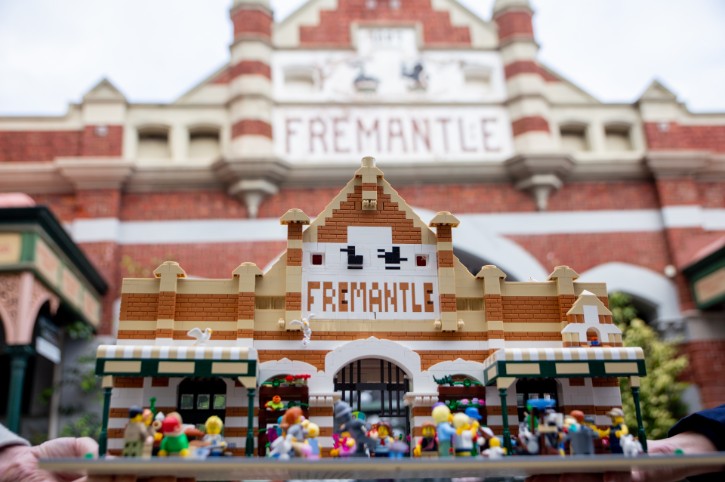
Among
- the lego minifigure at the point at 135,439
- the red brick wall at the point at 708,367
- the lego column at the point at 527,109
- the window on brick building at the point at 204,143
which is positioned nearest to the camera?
the lego minifigure at the point at 135,439

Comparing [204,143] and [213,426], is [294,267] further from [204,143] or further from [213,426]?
[204,143]

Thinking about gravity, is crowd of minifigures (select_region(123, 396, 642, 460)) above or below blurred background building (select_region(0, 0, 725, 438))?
below

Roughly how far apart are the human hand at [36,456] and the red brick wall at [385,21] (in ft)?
56.8

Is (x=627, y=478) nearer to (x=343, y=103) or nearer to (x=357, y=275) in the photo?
(x=357, y=275)

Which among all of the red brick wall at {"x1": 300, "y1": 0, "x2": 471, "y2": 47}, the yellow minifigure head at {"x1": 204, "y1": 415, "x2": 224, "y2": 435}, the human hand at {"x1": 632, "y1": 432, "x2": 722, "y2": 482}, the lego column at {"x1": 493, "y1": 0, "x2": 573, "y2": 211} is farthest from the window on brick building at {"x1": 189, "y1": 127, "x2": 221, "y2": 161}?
the human hand at {"x1": 632, "y1": 432, "x2": 722, "y2": 482}

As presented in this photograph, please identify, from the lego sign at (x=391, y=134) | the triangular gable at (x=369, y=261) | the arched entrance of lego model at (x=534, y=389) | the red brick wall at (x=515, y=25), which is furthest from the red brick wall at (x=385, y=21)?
the arched entrance of lego model at (x=534, y=389)

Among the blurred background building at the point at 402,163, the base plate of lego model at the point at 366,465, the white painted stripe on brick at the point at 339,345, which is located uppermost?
the blurred background building at the point at 402,163

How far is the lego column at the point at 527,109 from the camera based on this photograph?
20719 millimetres

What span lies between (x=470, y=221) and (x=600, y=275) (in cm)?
384

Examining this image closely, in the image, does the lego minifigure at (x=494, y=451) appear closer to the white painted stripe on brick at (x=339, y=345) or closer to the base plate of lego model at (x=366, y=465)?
the base plate of lego model at (x=366, y=465)

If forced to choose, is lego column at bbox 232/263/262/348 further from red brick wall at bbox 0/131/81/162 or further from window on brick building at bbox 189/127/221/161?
red brick wall at bbox 0/131/81/162

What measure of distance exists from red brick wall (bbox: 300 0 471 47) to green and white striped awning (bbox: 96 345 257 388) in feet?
54.0

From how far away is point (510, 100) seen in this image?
2183 cm

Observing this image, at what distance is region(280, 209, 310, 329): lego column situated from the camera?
8.74 m
